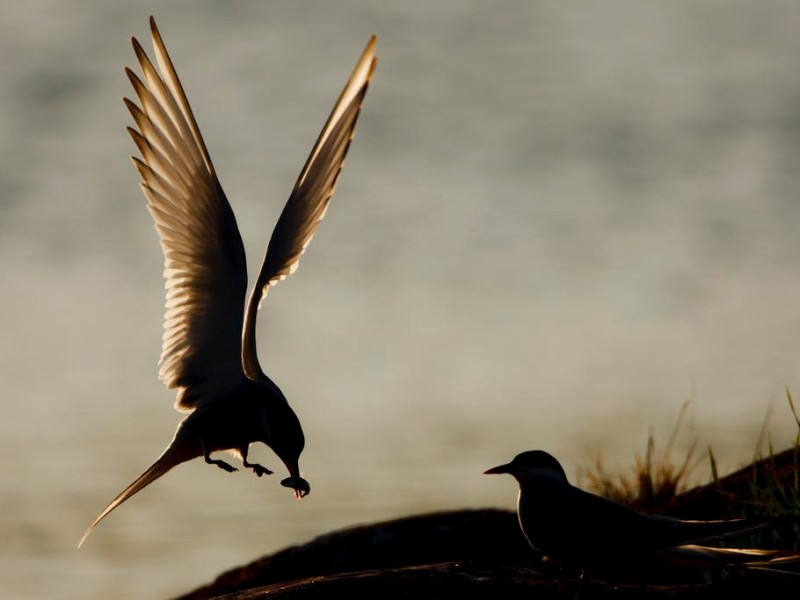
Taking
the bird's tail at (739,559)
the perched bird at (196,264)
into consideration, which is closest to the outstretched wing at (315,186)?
the perched bird at (196,264)

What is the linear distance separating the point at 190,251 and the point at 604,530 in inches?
163

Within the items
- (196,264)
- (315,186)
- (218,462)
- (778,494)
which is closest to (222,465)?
(218,462)

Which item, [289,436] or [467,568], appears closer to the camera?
[467,568]

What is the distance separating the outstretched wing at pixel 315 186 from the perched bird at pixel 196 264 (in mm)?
11

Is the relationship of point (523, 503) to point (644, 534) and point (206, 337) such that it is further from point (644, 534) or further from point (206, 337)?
point (206, 337)

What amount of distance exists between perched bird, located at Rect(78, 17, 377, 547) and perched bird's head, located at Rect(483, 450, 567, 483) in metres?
2.44

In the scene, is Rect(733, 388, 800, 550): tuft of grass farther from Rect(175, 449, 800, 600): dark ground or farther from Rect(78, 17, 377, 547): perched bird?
Rect(78, 17, 377, 547): perched bird

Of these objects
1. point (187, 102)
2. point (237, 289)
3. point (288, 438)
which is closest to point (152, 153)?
point (187, 102)

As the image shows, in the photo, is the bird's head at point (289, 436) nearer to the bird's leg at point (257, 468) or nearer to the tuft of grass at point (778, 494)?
the bird's leg at point (257, 468)

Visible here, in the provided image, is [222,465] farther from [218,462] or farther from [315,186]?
[315,186]

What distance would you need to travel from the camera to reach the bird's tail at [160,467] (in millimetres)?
9328

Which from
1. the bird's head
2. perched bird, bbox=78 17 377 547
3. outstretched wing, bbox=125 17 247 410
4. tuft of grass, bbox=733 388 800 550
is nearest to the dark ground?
tuft of grass, bbox=733 388 800 550

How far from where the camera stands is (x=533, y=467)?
730cm

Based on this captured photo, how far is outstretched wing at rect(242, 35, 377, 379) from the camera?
Answer: 9.39 metres
